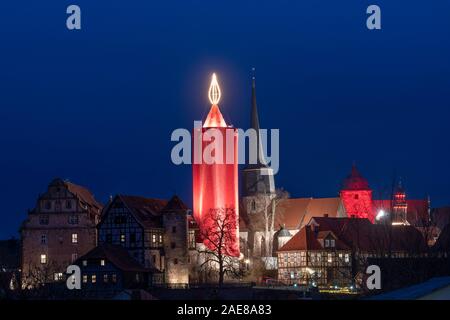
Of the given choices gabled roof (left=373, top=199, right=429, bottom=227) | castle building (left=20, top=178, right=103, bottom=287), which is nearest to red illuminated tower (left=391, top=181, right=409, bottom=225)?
gabled roof (left=373, top=199, right=429, bottom=227)

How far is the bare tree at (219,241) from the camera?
114 metres

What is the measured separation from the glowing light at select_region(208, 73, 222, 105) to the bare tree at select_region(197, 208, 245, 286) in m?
12.5

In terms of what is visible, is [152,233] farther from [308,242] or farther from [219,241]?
[308,242]

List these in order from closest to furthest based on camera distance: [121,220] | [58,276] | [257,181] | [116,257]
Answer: [116,257], [58,276], [121,220], [257,181]

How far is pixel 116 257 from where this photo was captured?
10381 centimetres

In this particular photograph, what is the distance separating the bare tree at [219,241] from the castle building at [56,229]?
1108cm

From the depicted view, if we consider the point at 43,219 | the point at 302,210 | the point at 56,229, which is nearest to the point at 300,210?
the point at 302,210

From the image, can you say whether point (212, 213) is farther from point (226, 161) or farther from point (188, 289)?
point (188, 289)

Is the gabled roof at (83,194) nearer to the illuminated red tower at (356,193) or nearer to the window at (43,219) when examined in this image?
the window at (43,219)

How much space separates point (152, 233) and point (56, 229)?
9528 mm
